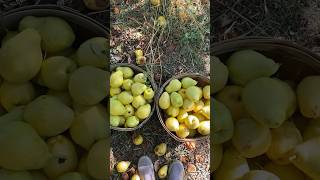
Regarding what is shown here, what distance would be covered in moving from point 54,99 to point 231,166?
1.36 feet

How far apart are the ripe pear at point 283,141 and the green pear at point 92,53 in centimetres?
41

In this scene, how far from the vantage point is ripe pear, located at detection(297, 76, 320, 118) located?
1062 mm

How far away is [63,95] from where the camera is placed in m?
1.04

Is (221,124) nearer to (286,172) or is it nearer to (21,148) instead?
(286,172)

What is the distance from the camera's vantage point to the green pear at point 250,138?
1061 millimetres

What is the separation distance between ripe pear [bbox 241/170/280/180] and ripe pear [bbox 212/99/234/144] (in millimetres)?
90

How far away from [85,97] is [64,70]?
73 mm

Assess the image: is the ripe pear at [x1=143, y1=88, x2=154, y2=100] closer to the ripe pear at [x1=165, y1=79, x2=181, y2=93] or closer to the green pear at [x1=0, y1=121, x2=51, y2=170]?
the ripe pear at [x1=165, y1=79, x2=181, y2=93]

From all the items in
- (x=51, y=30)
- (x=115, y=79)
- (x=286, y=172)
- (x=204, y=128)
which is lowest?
(x=286, y=172)

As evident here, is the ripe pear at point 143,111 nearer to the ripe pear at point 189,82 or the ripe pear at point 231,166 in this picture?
the ripe pear at point 189,82

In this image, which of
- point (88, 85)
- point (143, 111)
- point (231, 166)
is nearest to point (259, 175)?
point (231, 166)

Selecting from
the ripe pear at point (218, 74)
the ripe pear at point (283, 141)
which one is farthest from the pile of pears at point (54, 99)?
the ripe pear at point (283, 141)

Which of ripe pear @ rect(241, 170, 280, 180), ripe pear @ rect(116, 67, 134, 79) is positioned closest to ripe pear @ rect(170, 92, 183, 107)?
ripe pear @ rect(116, 67, 134, 79)

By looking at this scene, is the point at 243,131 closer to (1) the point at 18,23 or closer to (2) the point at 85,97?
(2) the point at 85,97
